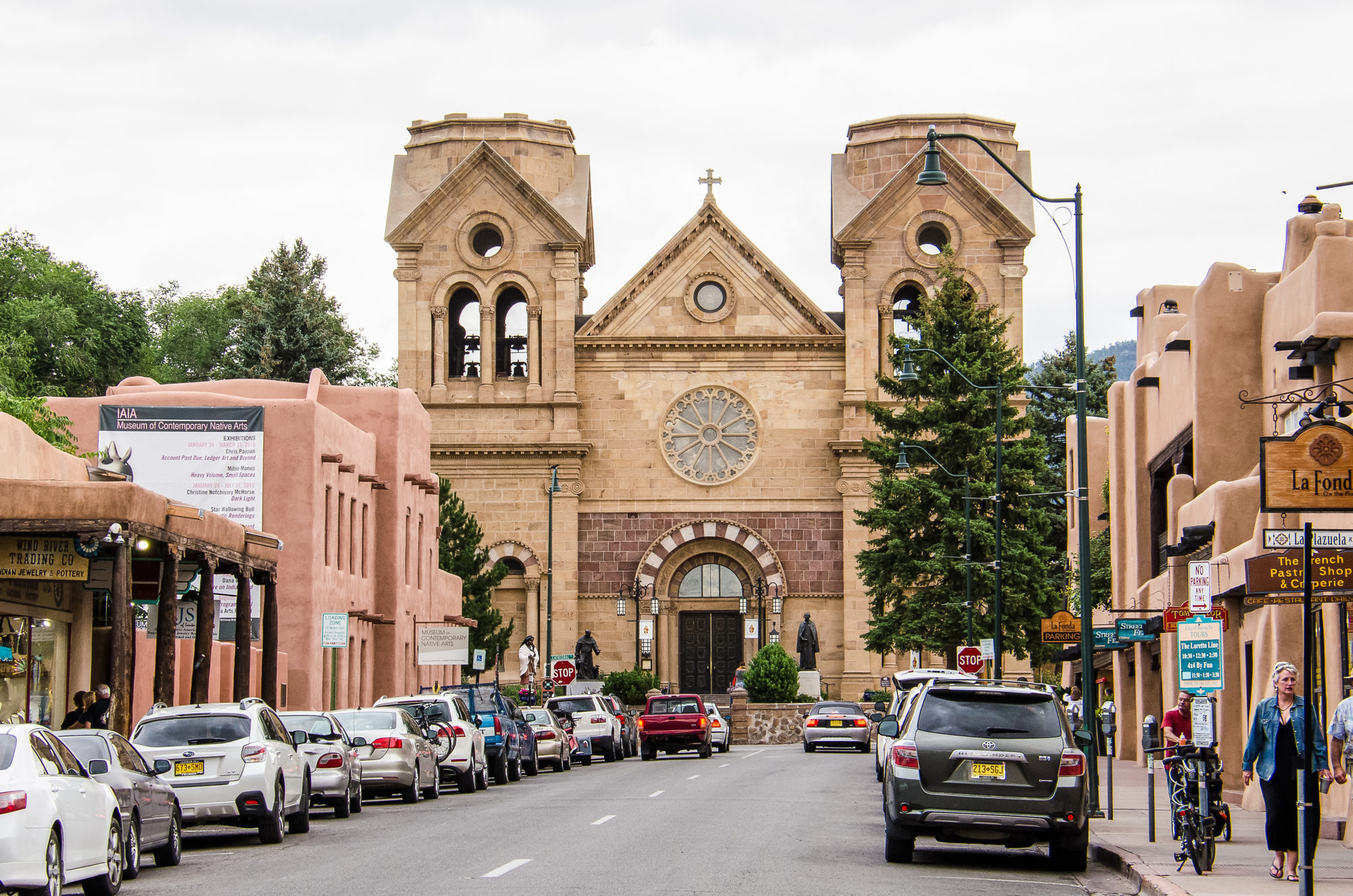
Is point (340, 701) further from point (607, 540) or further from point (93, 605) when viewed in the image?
point (607, 540)

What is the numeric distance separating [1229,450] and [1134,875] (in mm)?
15329

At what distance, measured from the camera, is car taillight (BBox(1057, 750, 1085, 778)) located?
16.4m

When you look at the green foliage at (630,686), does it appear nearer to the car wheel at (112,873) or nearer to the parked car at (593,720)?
the parked car at (593,720)

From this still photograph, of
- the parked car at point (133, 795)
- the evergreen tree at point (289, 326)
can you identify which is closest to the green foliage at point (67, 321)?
the evergreen tree at point (289, 326)

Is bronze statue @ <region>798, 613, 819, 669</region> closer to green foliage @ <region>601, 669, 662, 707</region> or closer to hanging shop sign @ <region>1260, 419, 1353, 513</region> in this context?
green foliage @ <region>601, 669, 662, 707</region>

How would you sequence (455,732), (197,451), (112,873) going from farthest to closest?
(197,451) → (455,732) → (112,873)

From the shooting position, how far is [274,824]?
19.6 meters

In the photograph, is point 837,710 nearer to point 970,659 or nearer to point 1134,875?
point 970,659

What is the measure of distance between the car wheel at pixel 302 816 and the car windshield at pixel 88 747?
476 centimetres

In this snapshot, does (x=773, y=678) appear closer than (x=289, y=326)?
Yes

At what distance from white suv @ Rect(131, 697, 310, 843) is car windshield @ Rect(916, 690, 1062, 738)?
22.7ft

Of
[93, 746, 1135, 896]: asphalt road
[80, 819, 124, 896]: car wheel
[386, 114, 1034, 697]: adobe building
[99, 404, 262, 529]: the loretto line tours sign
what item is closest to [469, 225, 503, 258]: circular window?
[386, 114, 1034, 697]: adobe building

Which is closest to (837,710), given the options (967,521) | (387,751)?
(967,521)

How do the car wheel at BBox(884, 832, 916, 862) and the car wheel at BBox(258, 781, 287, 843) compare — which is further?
the car wheel at BBox(258, 781, 287, 843)
